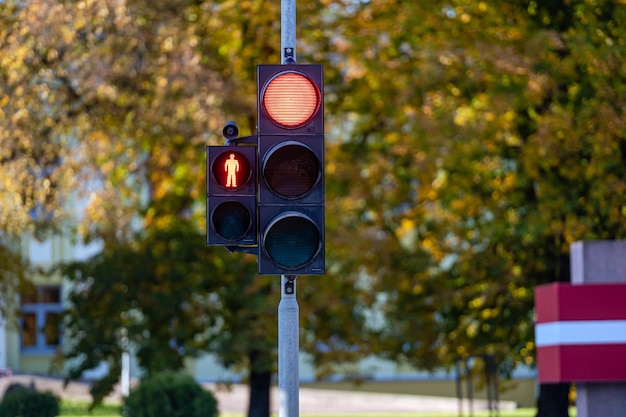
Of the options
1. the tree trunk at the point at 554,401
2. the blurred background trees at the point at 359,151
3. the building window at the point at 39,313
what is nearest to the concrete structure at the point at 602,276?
the blurred background trees at the point at 359,151

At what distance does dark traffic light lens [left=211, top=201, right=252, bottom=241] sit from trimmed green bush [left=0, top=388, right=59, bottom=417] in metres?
11.6

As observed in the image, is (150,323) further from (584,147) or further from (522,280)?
(584,147)

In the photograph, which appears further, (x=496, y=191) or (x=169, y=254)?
(x=169, y=254)

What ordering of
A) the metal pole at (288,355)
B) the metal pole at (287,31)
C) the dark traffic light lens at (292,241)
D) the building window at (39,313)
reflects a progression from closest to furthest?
1. the dark traffic light lens at (292,241)
2. the metal pole at (288,355)
3. the metal pole at (287,31)
4. the building window at (39,313)

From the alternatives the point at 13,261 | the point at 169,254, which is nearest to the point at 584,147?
the point at 169,254

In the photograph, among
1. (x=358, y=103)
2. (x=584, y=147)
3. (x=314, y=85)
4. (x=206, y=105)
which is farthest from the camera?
(x=358, y=103)

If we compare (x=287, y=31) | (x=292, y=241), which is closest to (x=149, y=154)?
(x=287, y=31)

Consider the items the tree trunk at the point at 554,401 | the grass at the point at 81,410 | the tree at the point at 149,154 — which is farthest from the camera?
the grass at the point at 81,410

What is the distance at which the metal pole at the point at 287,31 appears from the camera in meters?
10.6

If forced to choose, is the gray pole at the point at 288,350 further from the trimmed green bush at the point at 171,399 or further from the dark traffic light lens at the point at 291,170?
the trimmed green bush at the point at 171,399

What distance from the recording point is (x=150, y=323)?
2659 centimetres

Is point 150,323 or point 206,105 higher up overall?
point 206,105

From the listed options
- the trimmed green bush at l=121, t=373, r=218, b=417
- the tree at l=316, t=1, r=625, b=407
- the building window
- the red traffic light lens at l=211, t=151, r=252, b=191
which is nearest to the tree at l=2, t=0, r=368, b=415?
the tree at l=316, t=1, r=625, b=407

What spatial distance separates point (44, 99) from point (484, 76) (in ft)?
23.2
